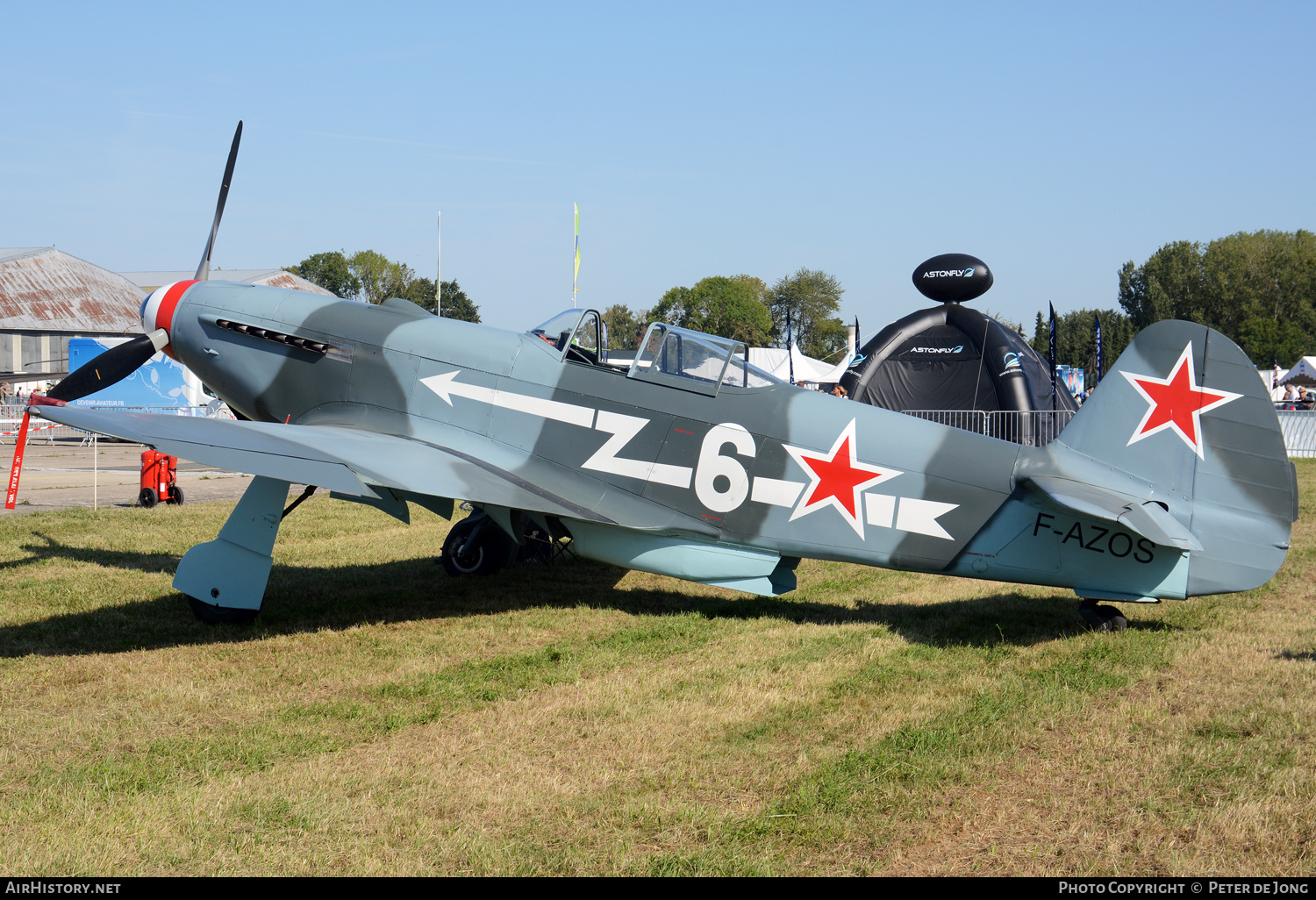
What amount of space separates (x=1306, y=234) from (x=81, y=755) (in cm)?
10472

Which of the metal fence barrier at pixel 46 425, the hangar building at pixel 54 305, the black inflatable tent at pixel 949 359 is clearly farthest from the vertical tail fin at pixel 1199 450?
the hangar building at pixel 54 305

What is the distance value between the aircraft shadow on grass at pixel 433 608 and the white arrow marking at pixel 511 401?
4.98 ft

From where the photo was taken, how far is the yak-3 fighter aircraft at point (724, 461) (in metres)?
5.68

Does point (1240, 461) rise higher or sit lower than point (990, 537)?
higher

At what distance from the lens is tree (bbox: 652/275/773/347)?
3770 inches

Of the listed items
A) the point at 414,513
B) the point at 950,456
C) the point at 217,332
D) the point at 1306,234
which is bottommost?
the point at 414,513

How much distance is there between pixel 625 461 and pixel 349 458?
6.14ft

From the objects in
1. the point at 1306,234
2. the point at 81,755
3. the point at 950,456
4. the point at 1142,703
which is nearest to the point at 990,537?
the point at 950,456

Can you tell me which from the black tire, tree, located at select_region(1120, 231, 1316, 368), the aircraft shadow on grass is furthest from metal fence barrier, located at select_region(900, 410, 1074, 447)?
tree, located at select_region(1120, 231, 1316, 368)

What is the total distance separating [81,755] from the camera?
4035 millimetres

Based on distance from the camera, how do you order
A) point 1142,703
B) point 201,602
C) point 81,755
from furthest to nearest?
point 201,602 < point 1142,703 < point 81,755
